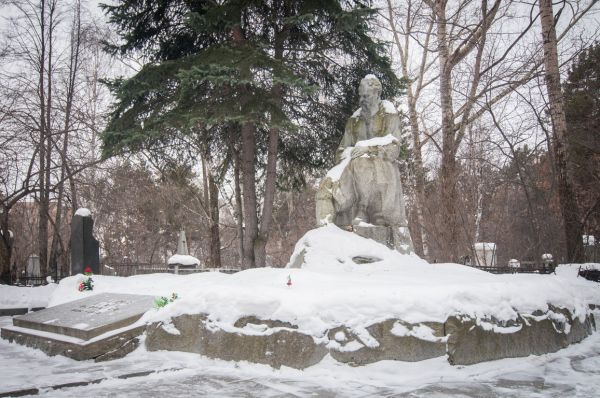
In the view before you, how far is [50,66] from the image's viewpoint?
1511 cm

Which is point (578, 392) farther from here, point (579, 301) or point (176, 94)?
point (176, 94)

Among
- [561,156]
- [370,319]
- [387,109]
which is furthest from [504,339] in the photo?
[561,156]

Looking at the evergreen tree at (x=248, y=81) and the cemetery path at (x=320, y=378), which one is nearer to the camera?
the cemetery path at (x=320, y=378)

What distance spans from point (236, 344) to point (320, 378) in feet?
2.99

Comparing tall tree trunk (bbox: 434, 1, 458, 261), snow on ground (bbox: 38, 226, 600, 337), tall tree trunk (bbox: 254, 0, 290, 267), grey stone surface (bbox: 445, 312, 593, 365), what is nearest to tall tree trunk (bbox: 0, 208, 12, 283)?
tall tree trunk (bbox: 254, 0, 290, 267)

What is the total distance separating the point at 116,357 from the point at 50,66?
13.4 metres

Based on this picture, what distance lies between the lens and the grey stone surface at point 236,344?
4016mm

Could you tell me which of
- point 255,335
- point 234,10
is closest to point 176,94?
point 234,10

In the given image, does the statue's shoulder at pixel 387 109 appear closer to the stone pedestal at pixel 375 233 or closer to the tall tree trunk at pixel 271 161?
the stone pedestal at pixel 375 233

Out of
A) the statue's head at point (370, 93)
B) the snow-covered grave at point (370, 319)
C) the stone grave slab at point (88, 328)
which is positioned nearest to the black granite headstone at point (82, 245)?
the stone grave slab at point (88, 328)

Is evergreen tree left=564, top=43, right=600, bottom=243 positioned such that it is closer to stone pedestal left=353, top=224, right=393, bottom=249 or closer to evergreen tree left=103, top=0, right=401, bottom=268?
evergreen tree left=103, top=0, right=401, bottom=268

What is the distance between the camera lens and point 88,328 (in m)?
5.04

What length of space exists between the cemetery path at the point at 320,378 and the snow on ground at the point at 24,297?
7035mm

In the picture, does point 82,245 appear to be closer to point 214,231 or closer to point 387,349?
point 214,231
